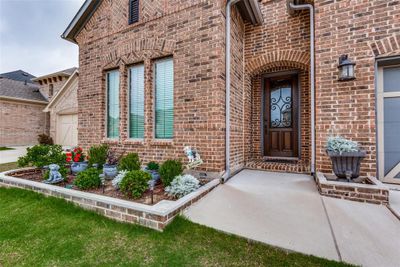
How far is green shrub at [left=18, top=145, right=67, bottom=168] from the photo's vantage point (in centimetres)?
448

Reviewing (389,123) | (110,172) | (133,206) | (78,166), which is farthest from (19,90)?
(389,123)

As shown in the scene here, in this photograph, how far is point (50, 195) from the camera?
Result: 344cm

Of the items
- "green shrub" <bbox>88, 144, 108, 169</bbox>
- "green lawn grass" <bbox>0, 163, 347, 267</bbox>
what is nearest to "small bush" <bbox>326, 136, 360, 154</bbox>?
"green lawn grass" <bbox>0, 163, 347, 267</bbox>

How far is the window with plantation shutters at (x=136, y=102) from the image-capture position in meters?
4.95

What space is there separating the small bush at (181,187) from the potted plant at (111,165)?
5.89 feet

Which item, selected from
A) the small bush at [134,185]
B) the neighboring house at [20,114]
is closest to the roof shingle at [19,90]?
the neighboring house at [20,114]

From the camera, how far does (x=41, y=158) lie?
452 centimetres

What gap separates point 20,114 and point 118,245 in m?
17.5

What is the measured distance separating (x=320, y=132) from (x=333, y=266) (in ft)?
8.92

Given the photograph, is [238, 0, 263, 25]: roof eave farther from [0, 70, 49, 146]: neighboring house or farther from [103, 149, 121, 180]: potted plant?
[0, 70, 49, 146]: neighboring house

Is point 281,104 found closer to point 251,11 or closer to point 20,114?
point 251,11

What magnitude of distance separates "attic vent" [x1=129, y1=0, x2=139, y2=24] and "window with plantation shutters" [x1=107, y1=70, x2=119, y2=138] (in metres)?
1.44

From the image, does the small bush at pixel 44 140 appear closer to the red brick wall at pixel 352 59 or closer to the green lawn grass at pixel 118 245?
the green lawn grass at pixel 118 245

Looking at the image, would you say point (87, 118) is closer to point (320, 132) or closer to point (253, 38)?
point (253, 38)
